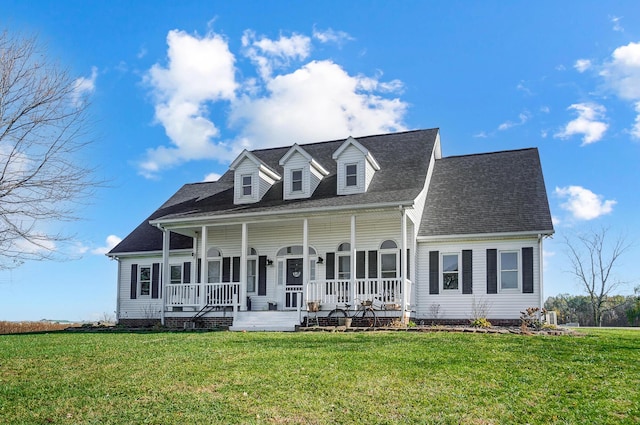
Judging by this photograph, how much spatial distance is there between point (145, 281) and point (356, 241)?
32.4ft

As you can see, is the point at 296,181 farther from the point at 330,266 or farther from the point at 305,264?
the point at 305,264

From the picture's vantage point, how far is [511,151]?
84.7 ft

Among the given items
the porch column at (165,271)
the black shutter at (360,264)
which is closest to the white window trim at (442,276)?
the black shutter at (360,264)

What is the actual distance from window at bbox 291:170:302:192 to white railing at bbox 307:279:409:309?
3.91 meters

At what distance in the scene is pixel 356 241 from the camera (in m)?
23.2

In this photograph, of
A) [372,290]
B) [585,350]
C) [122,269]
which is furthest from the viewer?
[122,269]

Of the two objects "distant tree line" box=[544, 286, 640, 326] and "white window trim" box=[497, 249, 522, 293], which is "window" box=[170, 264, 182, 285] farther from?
"distant tree line" box=[544, 286, 640, 326]

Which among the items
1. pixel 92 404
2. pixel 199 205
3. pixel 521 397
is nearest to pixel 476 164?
pixel 199 205

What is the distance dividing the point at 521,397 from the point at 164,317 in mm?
16704

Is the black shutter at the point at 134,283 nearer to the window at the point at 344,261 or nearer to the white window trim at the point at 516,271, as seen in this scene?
the window at the point at 344,261

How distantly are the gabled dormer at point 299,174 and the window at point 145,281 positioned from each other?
743cm

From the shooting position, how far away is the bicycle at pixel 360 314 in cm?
2028

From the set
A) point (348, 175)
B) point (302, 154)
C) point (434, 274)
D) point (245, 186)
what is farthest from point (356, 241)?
point (245, 186)

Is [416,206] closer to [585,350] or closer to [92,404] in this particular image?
[585,350]
